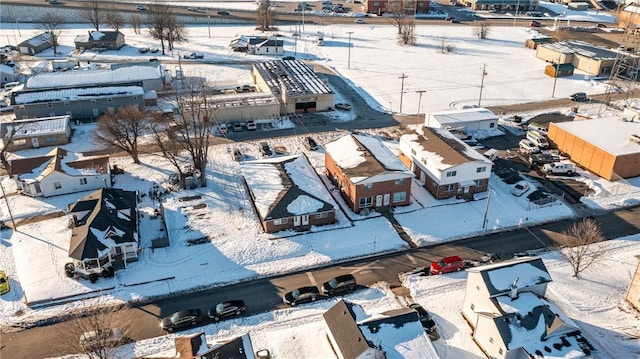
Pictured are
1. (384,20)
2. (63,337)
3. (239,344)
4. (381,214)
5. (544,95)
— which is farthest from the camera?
(384,20)

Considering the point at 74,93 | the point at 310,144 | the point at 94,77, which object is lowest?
the point at 310,144

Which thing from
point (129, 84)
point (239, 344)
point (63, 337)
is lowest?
point (63, 337)

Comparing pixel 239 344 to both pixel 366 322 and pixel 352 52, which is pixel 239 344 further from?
pixel 352 52

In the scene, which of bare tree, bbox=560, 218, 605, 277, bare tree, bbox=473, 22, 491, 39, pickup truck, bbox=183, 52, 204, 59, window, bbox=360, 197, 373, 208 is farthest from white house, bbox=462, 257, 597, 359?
bare tree, bbox=473, 22, 491, 39

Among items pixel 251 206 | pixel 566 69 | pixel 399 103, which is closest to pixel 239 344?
pixel 251 206

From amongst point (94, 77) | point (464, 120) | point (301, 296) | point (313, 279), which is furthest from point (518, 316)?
point (94, 77)

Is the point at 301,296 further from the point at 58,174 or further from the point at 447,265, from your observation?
the point at 58,174
